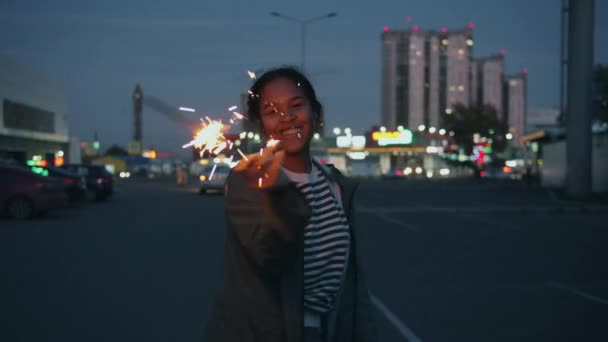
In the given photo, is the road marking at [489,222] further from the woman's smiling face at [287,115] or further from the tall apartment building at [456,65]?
the tall apartment building at [456,65]

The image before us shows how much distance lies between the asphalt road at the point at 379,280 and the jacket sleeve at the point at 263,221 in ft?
14.2

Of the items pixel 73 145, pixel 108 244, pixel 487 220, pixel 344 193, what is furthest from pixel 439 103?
pixel 344 193

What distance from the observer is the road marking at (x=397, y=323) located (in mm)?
6113

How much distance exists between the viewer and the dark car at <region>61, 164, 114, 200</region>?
2764cm

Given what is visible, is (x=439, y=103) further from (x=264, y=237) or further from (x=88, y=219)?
(x=264, y=237)

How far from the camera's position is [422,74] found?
419ft

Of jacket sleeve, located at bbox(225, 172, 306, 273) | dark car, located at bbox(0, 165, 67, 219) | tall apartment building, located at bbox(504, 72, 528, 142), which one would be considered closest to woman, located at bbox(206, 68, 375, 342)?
jacket sleeve, located at bbox(225, 172, 306, 273)

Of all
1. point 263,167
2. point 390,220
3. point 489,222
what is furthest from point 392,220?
point 263,167

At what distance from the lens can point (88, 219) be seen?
62.2ft

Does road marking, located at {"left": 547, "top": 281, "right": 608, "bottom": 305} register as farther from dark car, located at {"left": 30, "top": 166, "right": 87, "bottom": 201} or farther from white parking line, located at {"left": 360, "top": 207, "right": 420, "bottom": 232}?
dark car, located at {"left": 30, "top": 166, "right": 87, "bottom": 201}

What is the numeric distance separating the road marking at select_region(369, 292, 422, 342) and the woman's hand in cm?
460

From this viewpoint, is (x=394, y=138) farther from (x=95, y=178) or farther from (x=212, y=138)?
(x=212, y=138)

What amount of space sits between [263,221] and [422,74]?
12911 cm

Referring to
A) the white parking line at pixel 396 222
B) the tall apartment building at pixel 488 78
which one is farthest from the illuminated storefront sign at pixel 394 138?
the white parking line at pixel 396 222
